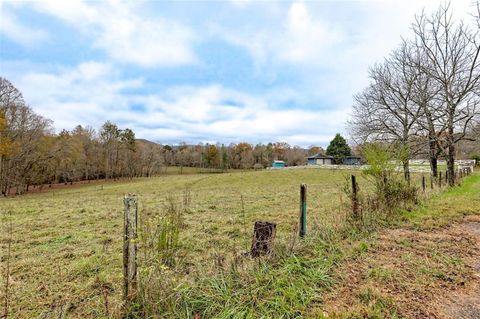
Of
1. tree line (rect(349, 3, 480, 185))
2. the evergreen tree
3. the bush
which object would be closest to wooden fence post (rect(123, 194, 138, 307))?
the bush

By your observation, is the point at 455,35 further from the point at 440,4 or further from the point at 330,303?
the point at 330,303

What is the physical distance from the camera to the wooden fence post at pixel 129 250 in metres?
2.62

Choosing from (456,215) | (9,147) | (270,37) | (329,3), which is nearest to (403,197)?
(456,215)

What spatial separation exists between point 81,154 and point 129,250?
44706 mm

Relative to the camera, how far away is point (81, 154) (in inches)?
1593

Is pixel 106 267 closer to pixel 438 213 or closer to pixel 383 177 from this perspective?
pixel 383 177

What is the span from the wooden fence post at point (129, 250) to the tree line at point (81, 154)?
3123 centimetres

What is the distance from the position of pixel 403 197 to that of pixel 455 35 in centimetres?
1290

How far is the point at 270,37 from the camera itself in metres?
13.0

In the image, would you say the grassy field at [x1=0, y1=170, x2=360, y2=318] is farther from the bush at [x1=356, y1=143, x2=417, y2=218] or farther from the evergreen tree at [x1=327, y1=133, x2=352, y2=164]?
the evergreen tree at [x1=327, y1=133, x2=352, y2=164]

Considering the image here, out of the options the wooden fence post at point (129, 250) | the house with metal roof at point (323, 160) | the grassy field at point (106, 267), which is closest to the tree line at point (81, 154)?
the house with metal roof at point (323, 160)

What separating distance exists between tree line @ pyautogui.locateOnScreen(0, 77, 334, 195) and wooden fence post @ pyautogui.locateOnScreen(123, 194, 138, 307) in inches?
1229

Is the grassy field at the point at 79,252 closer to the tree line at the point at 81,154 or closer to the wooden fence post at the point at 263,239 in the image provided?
the wooden fence post at the point at 263,239

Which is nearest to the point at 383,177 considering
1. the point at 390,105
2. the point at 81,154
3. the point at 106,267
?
the point at 106,267
